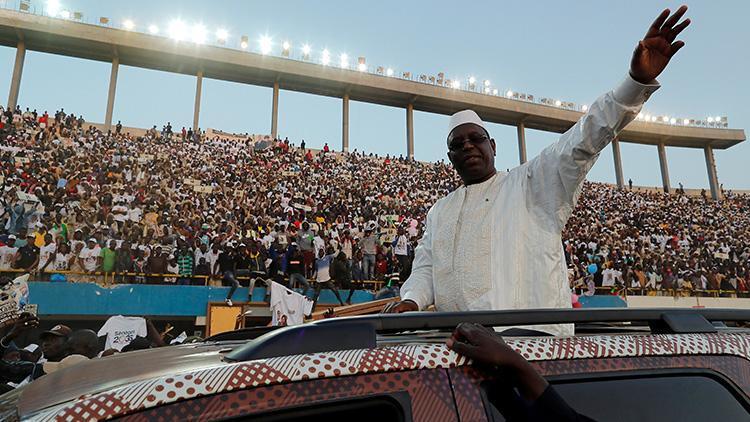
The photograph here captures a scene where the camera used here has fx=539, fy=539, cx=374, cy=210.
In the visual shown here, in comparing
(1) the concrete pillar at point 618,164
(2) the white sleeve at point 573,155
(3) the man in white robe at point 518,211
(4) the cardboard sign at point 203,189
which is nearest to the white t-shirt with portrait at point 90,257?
(4) the cardboard sign at point 203,189

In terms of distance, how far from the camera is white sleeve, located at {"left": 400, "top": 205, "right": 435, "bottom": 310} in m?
2.62

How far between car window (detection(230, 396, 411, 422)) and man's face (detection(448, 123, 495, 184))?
1.68 metres

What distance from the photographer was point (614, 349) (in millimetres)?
1333

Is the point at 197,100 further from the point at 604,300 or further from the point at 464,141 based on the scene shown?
the point at 464,141

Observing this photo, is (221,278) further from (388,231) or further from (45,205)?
(388,231)

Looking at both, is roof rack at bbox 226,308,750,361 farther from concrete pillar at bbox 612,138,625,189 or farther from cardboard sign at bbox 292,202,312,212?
concrete pillar at bbox 612,138,625,189

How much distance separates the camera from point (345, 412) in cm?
106

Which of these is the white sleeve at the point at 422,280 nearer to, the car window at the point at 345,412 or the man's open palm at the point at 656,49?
the man's open palm at the point at 656,49

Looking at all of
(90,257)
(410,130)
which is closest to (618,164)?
(410,130)

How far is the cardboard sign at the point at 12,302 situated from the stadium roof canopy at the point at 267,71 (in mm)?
27248

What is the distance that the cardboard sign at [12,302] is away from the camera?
4.30 meters

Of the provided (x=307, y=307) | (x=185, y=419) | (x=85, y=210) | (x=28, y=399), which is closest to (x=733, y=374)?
(x=185, y=419)

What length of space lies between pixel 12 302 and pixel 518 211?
216 inches

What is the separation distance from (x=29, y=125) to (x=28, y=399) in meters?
26.2
